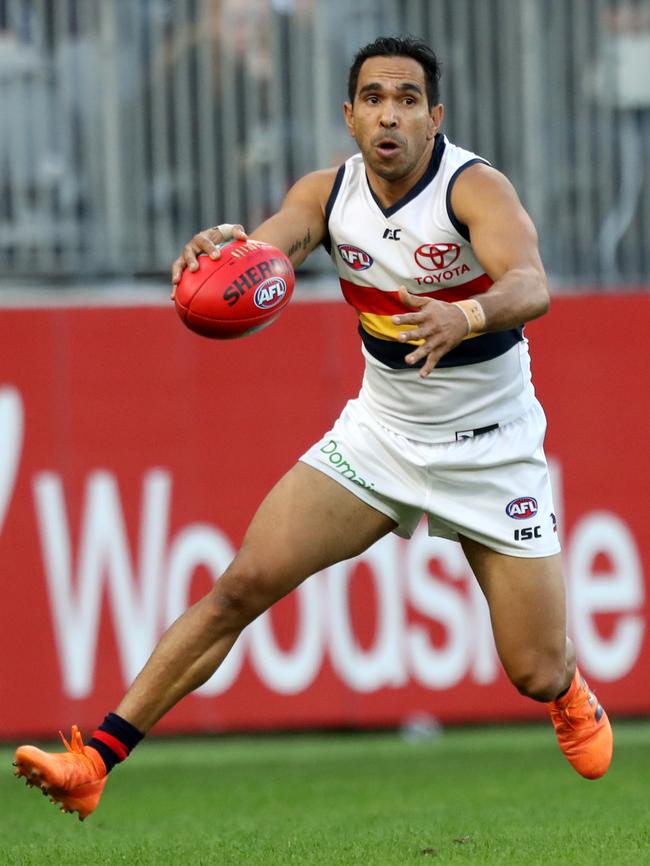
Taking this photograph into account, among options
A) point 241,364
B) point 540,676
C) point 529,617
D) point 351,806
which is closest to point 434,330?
point 529,617

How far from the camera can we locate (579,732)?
244 inches

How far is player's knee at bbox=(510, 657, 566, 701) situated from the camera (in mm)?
5926

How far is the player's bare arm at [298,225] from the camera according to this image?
5.71 meters

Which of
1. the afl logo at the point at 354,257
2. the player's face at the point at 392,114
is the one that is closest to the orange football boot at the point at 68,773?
the afl logo at the point at 354,257

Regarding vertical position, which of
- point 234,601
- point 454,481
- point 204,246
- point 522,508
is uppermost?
point 204,246

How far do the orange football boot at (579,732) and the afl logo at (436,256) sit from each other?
61.8 inches

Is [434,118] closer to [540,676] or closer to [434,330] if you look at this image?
[434,330]

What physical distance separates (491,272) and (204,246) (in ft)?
3.03

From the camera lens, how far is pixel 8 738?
9625mm

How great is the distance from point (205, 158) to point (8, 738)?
380cm

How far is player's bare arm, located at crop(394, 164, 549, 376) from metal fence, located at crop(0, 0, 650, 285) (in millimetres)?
5441

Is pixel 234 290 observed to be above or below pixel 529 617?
above

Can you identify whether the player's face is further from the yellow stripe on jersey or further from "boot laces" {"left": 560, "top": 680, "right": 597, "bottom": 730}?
"boot laces" {"left": 560, "top": 680, "right": 597, "bottom": 730}

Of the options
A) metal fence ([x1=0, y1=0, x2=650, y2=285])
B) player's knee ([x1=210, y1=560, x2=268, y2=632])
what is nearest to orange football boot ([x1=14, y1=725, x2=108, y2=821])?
player's knee ([x1=210, y1=560, x2=268, y2=632])
